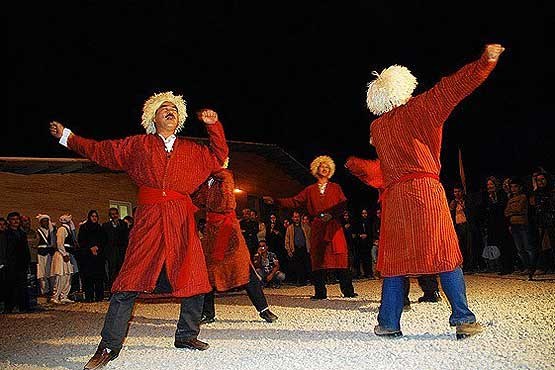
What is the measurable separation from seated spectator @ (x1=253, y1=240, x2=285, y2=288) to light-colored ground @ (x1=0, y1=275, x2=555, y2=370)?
486cm

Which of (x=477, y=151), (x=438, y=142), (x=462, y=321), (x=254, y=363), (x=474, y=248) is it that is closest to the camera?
(x=254, y=363)

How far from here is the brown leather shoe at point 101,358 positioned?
413cm

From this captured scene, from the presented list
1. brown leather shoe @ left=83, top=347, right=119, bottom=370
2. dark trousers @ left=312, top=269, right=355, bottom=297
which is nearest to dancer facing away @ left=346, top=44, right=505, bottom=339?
brown leather shoe @ left=83, top=347, right=119, bottom=370

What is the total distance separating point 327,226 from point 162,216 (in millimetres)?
4015

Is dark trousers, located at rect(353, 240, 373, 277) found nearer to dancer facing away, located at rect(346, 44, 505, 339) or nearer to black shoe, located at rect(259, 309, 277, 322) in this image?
black shoe, located at rect(259, 309, 277, 322)

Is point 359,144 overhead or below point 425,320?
overhead

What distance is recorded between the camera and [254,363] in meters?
4.03

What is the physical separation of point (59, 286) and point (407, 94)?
873cm

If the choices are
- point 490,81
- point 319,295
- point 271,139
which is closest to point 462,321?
point 319,295

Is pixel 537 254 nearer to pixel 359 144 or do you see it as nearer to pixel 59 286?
pixel 59 286

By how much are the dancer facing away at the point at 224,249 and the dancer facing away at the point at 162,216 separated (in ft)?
4.74

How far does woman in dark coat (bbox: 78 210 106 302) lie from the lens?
11344 millimetres

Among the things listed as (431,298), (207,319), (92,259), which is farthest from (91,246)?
(431,298)

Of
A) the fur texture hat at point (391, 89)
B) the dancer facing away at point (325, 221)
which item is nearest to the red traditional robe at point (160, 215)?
the fur texture hat at point (391, 89)
